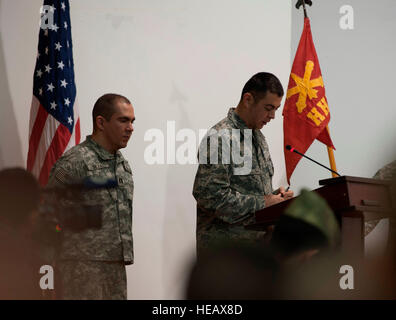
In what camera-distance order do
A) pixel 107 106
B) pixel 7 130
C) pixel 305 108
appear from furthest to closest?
pixel 7 130, pixel 305 108, pixel 107 106

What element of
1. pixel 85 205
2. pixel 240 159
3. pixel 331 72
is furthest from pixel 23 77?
pixel 85 205

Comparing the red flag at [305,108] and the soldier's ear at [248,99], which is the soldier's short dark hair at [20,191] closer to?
the soldier's ear at [248,99]

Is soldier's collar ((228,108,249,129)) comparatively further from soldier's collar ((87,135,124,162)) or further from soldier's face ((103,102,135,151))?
soldier's collar ((87,135,124,162))

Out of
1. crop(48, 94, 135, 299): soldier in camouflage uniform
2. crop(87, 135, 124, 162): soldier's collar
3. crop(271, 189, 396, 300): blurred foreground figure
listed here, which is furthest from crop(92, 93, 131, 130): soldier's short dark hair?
crop(271, 189, 396, 300): blurred foreground figure

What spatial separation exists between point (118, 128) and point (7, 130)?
58.1 inches

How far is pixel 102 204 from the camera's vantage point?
280cm

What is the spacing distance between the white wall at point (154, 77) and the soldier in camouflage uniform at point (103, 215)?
124 cm

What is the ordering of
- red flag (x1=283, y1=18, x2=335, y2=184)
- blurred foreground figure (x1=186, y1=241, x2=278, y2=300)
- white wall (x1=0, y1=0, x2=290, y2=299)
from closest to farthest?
blurred foreground figure (x1=186, y1=241, x2=278, y2=300) → red flag (x1=283, y1=18, x2=335, y2=184) → white wall (x1=0, y1=0, x2=290, y2=299)

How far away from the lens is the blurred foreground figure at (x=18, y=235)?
1171 mm

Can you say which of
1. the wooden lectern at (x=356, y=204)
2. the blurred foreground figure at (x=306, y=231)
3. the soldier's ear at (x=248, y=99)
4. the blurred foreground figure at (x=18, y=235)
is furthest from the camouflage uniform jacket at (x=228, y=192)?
the blurred foreground figure at (x=306, y=231)

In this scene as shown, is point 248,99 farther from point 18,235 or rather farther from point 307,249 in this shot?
point 307,249

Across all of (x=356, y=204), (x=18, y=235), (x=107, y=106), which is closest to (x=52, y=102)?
(x=107, y=106)

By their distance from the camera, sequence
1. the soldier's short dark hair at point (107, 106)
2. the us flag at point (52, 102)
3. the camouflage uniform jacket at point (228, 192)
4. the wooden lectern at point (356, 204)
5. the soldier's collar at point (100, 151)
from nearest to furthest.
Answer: the wooden lectern at point (356, 204), the camouflage uniform jacket at point (228, 192), the soldier's collar at point (100, 151), the soldier's short dark hair at point (107, 106), the us flag at point (52, 102)

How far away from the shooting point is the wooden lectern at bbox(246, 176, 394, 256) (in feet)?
6.73
